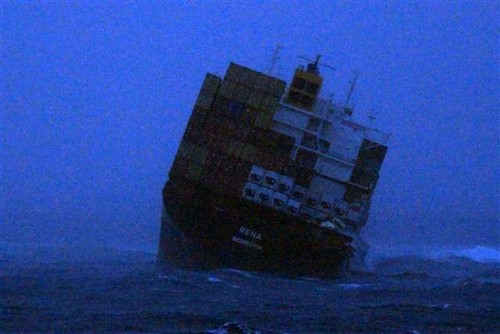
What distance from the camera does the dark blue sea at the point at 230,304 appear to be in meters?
17.9

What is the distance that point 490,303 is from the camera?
23875 mm

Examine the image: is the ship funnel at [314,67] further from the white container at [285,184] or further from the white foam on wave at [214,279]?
the white foam on wave at [214,279]

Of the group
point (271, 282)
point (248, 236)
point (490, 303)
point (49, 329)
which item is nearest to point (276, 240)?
point (248, 236)

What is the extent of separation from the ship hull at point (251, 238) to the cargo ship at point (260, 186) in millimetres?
41

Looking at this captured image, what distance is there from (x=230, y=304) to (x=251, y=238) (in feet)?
35.9

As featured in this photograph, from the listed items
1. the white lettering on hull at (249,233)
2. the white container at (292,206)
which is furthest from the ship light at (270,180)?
the white lettering on hull at (249,233)

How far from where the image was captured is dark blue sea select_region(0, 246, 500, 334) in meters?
17.9

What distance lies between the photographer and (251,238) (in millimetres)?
33125

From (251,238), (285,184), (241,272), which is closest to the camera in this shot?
(241,272)

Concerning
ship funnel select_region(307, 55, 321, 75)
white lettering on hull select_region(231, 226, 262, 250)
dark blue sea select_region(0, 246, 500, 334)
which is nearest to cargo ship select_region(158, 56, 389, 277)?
white lettering on hull select_region(231, 226, 262, 250)

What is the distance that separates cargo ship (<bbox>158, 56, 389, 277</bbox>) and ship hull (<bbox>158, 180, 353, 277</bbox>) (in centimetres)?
4

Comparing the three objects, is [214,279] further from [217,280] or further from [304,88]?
[304,88]

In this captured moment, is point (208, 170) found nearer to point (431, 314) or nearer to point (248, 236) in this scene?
point (248, 236)

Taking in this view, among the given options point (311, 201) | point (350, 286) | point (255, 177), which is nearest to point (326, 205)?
point (311, 201)
